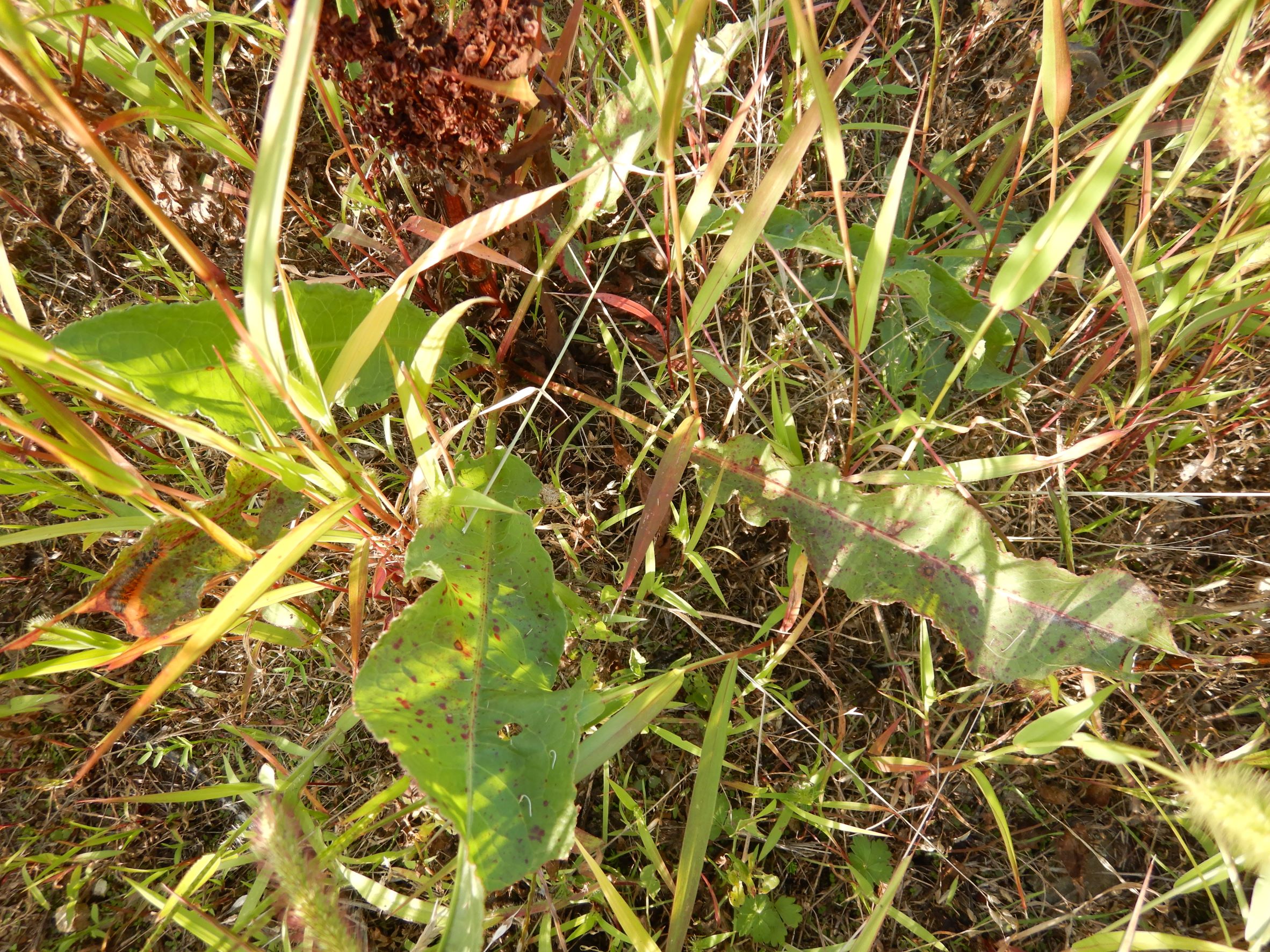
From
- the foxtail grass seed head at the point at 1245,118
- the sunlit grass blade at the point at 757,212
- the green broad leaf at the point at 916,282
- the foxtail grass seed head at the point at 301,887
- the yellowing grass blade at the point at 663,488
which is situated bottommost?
the foxtail grass seed head at the point at 301,887

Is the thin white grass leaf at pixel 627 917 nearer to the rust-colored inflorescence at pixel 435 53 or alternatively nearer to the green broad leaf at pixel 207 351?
the green broad leaf at pixel 207 351

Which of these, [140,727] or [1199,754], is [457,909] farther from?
[1199,754]

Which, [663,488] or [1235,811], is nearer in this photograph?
[1235,811]

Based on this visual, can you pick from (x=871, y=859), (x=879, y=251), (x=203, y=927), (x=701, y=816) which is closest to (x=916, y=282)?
(x=879, y=251)

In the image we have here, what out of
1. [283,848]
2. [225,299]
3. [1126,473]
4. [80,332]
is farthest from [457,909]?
[1126,473]

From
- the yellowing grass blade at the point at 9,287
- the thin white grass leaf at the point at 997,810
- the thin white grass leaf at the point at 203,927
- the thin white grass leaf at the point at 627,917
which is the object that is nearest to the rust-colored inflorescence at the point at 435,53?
the yellowing grass blade at the point at 9,287

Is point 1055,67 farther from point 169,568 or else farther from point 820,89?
point 169,568

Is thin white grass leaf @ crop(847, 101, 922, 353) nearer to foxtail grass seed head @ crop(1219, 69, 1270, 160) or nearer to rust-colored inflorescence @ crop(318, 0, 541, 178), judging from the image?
foxtail grass seed head @ crop(1219, 69, 1270, 160)
